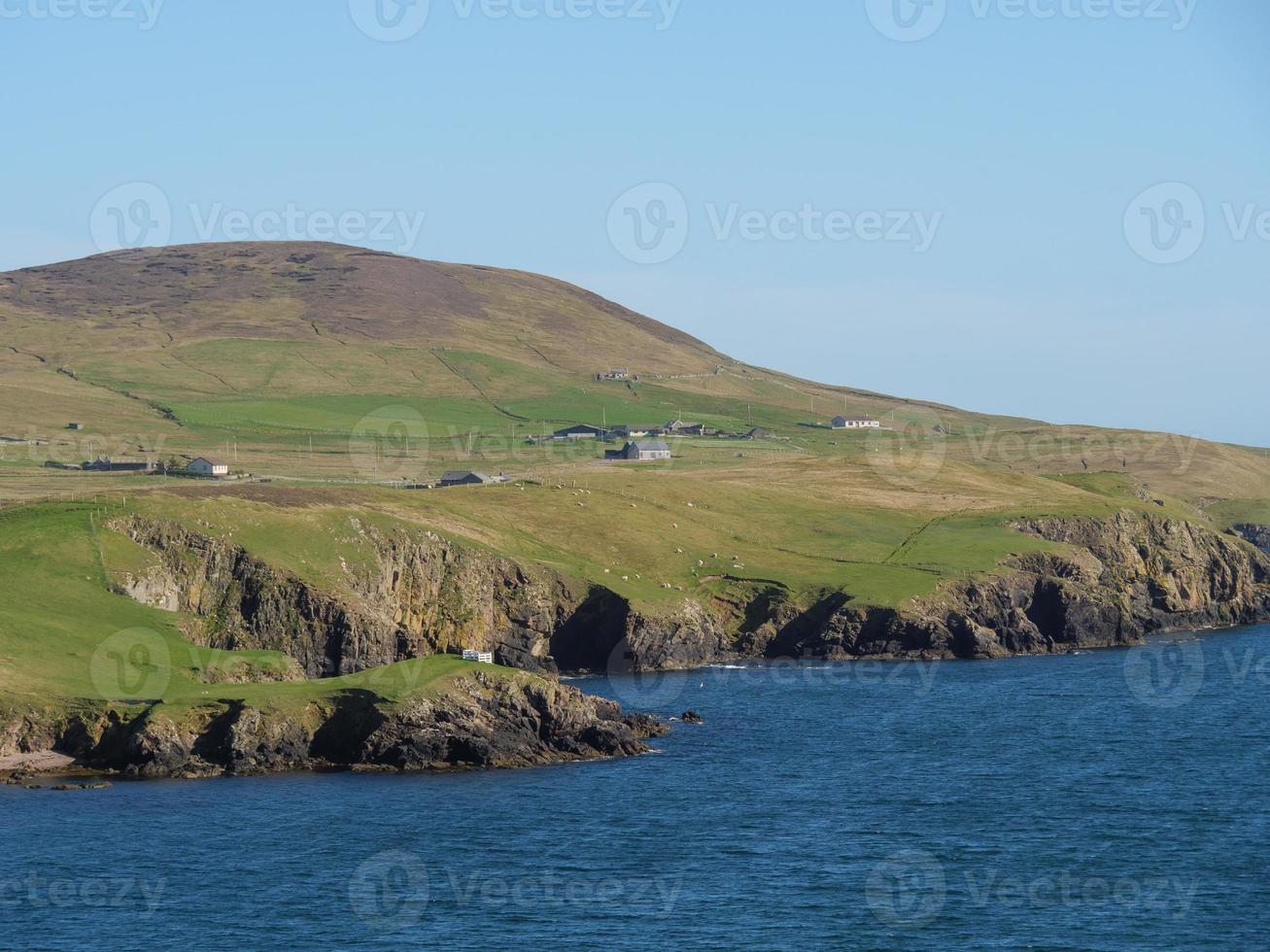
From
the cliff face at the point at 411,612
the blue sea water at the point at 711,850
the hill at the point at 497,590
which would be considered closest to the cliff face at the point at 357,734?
the hill at the point at 497,590

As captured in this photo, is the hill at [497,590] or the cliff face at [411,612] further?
the cliff face at [411,612]

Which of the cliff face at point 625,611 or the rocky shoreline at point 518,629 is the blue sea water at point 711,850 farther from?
the cliff face at point 625,611

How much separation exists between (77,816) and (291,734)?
1740 cm

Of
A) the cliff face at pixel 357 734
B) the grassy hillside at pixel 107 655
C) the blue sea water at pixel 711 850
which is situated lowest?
the blue sea water at pixel 711 850

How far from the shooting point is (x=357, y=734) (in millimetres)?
103562

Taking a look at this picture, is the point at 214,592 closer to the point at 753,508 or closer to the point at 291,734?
the point at 291,734

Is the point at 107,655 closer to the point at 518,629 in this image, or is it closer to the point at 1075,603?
the point at 518,629

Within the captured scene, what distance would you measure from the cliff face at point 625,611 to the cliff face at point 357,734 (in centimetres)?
2357

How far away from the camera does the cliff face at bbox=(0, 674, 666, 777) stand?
99000mm

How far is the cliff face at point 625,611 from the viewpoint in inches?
5069

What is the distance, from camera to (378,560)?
14075 centimetres

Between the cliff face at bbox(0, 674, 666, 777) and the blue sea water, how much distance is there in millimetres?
2950

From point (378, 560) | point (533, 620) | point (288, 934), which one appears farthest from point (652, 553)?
point (288, 934)

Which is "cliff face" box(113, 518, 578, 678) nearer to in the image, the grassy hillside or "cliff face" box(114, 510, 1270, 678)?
"cliff face" box(114, 510, 1270, 678)
